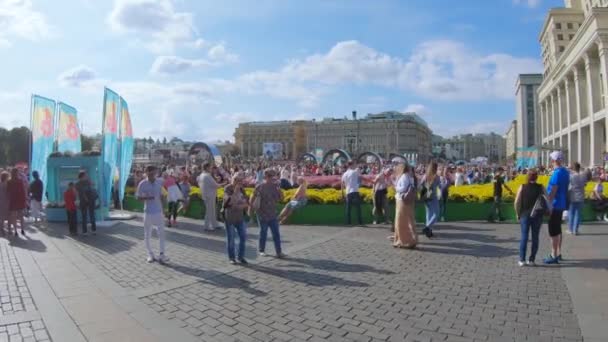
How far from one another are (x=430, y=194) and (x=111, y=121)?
1058 centimetres

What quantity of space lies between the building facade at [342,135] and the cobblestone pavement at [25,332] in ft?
408

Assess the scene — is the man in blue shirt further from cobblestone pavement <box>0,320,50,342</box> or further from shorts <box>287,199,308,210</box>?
cobblestone pavement <box>0,320,50,342</box>

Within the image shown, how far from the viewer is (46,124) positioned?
606 inches

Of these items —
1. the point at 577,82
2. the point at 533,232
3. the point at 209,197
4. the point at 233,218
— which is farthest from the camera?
the point at 577,82

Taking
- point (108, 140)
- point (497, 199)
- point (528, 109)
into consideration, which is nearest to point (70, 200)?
point (108, 140)

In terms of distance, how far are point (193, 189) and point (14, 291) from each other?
9822mm

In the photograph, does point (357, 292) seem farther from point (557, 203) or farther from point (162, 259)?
point (557, 203)

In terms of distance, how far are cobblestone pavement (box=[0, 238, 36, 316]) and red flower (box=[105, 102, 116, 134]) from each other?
6527mm

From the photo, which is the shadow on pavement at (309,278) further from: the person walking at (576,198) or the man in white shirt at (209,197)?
the person walking at (576,198)

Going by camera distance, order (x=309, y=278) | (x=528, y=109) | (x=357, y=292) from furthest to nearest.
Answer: (x=528, y=109) → (x=309, y=278) → (x=357, y=292)

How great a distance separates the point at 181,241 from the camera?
10.2 metres

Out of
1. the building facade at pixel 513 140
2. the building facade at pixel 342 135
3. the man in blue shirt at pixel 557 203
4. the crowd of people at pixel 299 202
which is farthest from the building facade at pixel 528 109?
the man in blue shirt at pixel 557 203

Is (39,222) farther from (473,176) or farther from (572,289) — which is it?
(473,176)

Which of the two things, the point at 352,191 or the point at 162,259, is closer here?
the point at 162,259
